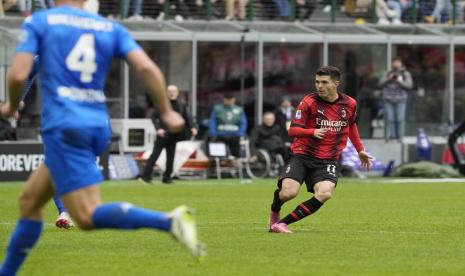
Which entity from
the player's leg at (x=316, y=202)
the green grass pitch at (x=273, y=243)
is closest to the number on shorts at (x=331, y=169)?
the player's leg at (x=316, y=202)

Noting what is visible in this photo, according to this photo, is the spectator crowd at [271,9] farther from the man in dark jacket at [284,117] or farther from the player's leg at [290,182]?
the player's leg at [290,182]

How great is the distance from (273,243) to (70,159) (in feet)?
15.4

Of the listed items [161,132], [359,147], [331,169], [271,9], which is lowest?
[161,132]

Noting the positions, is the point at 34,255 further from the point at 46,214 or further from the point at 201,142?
the point at 201,142

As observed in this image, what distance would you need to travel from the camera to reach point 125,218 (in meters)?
8.54

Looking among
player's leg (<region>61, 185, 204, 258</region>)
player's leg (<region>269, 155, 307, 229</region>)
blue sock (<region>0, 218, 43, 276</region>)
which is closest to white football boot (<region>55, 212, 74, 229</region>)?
player's leg (<region>269, 155, 307, 229</region>)

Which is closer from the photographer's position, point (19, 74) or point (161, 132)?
point (19, 74)

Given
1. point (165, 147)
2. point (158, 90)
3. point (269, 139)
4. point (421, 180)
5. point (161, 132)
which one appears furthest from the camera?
point (269, 139)

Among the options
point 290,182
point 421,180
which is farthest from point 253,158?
point 290,182

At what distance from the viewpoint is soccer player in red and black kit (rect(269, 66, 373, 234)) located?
14.2 m

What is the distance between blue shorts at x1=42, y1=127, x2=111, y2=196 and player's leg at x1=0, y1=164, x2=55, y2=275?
0.23 meters

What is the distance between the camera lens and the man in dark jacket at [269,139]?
30.5m

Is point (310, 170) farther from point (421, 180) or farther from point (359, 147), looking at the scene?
point (421, 180)

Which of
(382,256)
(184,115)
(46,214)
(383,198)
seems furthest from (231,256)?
(184,115)
